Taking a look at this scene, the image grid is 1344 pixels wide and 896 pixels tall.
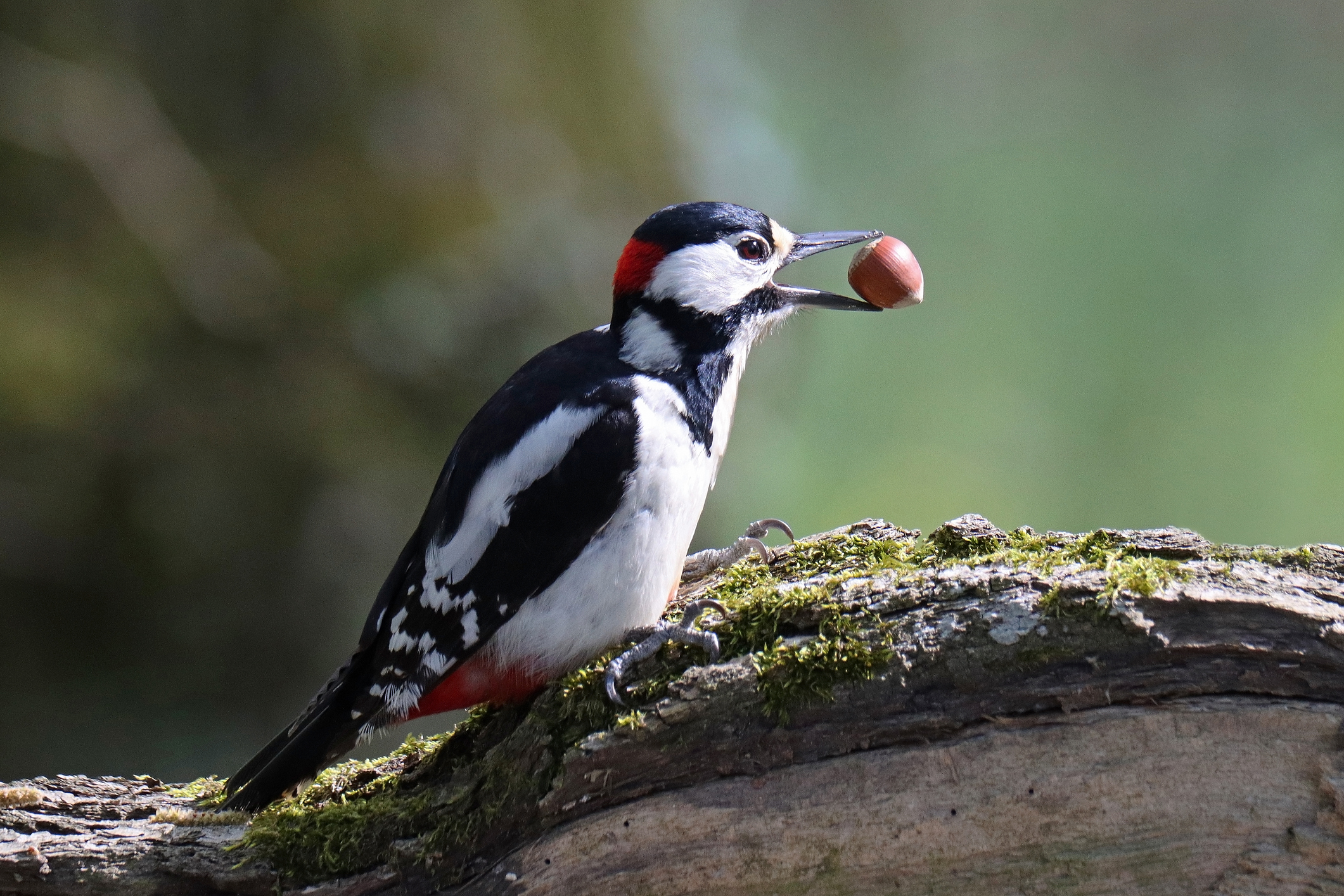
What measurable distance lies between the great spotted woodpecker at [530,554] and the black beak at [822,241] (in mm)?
532

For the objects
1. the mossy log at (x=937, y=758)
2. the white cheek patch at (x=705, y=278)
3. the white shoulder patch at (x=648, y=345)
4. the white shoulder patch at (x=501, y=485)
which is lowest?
the mossy log at (x=937, y=758)

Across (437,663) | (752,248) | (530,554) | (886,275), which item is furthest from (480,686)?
(886,275)

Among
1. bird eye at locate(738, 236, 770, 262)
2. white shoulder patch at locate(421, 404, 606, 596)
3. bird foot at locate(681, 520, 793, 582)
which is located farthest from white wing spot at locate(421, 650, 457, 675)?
bird eye at locate(738, 236, 770, 262)

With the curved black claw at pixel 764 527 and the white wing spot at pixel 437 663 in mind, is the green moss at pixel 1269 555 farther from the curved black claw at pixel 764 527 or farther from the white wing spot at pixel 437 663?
the white wing spot at pixel 437 663

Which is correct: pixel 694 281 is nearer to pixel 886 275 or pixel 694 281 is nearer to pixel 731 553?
pixel 886 275

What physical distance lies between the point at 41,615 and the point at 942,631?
129 inches

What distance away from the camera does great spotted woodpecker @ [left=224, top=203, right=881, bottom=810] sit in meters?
2.16

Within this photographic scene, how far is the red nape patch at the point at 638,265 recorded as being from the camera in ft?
8.20

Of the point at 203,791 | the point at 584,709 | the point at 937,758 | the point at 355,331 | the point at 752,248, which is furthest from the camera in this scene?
the point at 355,331

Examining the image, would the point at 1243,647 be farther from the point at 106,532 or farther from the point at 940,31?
the point at 940,31

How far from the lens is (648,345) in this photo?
96.4 inches

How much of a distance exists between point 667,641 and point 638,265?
93 cm

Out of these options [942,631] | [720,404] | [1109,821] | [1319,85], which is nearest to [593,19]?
[720,404]

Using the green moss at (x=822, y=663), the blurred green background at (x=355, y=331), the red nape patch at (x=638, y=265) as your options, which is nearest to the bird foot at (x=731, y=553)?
the red nape patch at (x=638, y=265)
